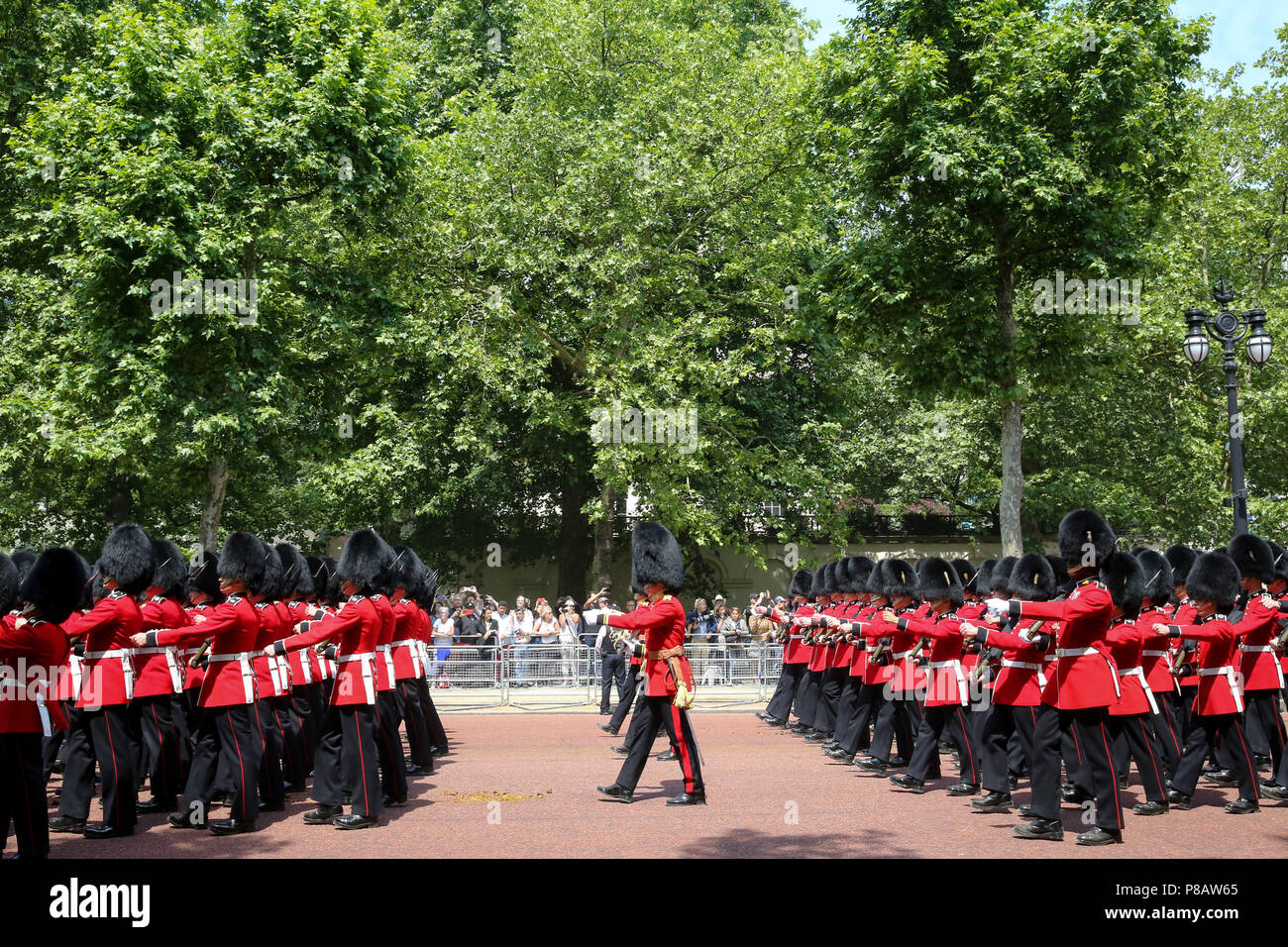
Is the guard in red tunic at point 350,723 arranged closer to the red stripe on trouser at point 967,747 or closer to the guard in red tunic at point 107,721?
the guard in red tunic at point 107,721

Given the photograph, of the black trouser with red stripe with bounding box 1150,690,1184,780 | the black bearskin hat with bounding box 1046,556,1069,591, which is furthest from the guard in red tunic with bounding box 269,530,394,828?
the black trouser with red stripe with bounding box 1150,690,1184,780

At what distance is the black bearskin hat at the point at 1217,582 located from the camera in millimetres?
9398

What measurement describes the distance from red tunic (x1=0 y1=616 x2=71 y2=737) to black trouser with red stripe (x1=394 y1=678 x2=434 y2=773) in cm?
467

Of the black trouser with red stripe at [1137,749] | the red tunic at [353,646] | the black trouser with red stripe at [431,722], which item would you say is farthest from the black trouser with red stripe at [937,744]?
the black trouser with red stripe at [431,722]

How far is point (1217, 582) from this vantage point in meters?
9.41

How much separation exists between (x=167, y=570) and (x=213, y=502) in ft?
40.4

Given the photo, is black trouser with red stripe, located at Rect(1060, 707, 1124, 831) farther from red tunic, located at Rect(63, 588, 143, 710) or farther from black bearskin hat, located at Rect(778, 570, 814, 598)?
black bearskin hat, located at Rect(778, 570, 814, 598)

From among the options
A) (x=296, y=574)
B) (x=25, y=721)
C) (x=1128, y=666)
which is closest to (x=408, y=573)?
(x=296, y=574)

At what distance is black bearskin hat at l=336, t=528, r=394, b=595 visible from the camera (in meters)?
8.95

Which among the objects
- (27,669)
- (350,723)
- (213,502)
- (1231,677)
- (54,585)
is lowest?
(350,723)

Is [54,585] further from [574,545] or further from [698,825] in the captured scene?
[574,545]

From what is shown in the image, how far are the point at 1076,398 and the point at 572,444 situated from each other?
12.9 meters

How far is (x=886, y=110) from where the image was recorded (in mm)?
19531

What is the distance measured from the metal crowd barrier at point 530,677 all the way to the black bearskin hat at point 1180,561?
324 inches
